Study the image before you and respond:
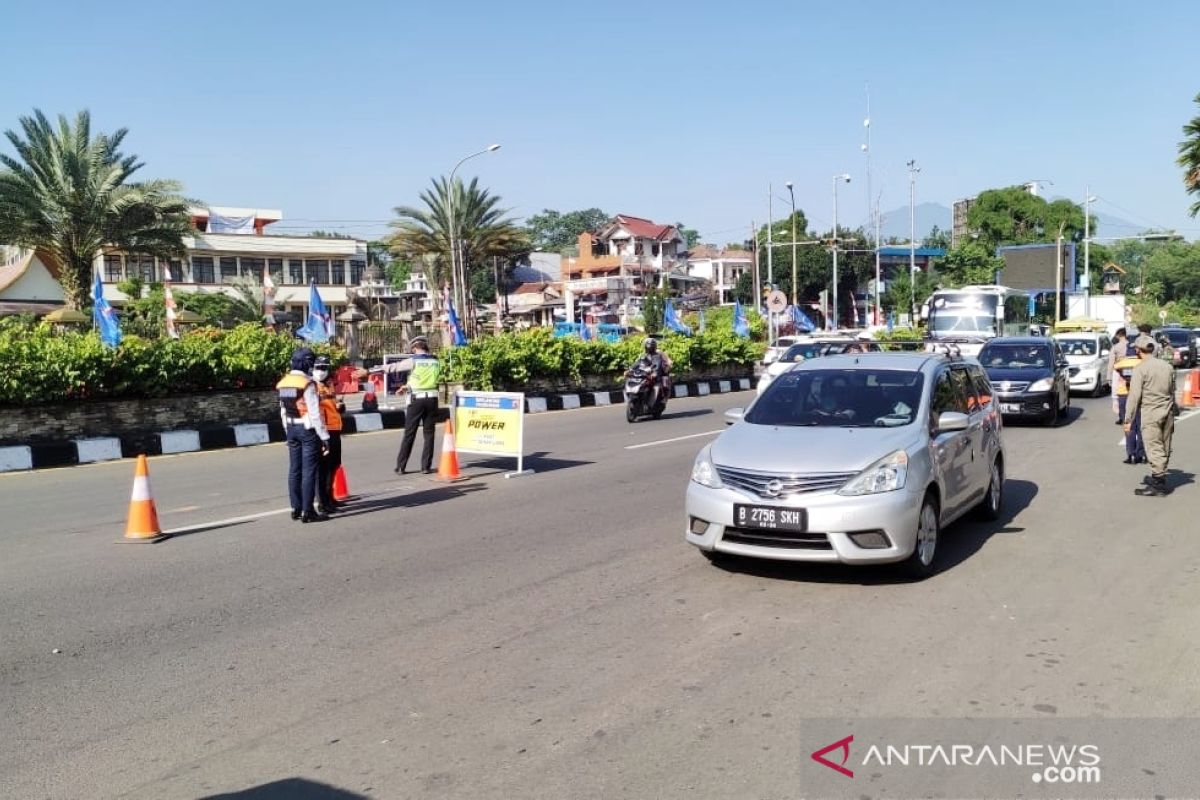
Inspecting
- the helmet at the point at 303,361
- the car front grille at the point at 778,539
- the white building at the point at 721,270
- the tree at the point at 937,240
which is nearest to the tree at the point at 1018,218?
the tree at the point at 937,240

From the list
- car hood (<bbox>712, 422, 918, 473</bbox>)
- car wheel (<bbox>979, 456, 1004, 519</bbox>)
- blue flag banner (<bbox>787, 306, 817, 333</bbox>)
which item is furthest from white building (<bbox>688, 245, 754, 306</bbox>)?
car hood (<bbox>712, 422, 918, 473</bbox>)

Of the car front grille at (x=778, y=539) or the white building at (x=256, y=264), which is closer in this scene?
the car front grille at (x=778, y=539)

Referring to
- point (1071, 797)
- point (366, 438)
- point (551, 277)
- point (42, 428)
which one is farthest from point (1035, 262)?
point (1071, 797)

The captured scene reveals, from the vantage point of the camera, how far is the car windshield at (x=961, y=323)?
3512 centimetres

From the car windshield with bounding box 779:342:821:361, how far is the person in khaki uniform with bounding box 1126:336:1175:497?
47.3ft

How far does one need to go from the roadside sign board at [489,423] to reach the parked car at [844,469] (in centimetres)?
449

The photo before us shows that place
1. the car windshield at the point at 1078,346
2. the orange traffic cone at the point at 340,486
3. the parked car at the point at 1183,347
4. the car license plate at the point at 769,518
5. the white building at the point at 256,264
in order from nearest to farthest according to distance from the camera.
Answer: the car license plate at the point at 769,518
the orange traffic cone at the point at 340,486
the car windshield at the point at 1078,346
the parked car at the point at 1183,347
the white building at the point at 256,264

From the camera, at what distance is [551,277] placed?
102750mm

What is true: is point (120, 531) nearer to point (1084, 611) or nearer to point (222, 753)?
point (222, 753)

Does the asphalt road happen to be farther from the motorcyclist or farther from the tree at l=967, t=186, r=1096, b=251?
the tree at l=967, t=186, r=1096, b=251

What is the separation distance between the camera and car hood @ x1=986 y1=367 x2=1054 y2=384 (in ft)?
58.1

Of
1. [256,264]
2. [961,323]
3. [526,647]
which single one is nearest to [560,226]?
[256,264]

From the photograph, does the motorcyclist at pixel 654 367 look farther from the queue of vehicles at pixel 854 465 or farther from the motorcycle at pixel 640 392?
the queue of vehicles at pixel 854 465

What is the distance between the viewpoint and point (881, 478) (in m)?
6.74
